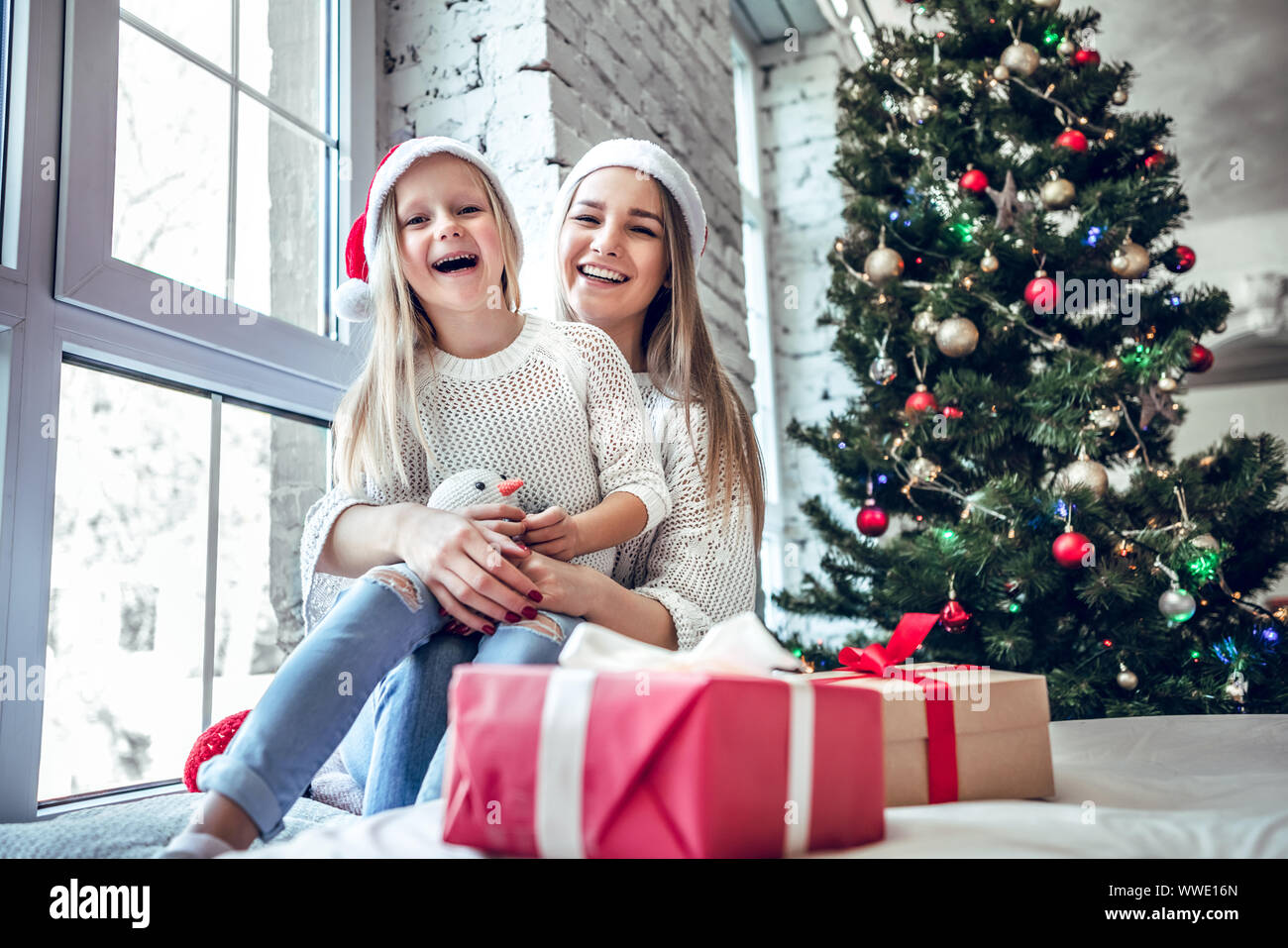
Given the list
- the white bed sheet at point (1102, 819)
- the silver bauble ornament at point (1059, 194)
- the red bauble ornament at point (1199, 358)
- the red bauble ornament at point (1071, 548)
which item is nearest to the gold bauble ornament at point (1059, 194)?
the silver bauble ornament at point (1059, 194)

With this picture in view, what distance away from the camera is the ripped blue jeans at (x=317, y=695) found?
2.39 feet

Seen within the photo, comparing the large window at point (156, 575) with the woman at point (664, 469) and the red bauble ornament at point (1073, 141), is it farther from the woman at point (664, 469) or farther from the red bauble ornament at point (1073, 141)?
Answer: the red bauble ornament at point (1073, 141)

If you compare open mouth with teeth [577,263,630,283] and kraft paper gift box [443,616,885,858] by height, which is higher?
open mouth with teeth [577,263,630,283]

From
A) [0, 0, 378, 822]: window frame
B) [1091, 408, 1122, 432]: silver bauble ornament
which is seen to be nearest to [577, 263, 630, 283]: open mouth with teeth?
[0, 0, 378, 822]: window frame

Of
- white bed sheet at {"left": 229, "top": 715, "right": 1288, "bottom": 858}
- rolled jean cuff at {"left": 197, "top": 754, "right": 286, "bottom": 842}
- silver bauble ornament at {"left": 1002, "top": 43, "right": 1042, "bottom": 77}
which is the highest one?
silver bauble ornament at {"left": 1002, "top": 43, "right": 1042, "bottom": 77}

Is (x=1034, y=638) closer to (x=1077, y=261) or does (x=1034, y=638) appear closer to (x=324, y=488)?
(x=1077, y=261)

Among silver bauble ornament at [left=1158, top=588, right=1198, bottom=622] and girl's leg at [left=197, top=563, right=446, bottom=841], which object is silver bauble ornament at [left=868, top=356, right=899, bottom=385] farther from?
girl's leg at [left=197, top=563, right=446, bottom=841]

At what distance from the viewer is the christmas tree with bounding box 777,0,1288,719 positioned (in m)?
1.90

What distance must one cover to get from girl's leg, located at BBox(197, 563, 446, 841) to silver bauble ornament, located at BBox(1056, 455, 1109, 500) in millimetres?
1540

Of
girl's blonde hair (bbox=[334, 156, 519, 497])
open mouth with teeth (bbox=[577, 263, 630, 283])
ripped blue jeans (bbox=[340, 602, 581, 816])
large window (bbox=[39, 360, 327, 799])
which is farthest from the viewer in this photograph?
open mouth with teeth (bbox=[577, 263, 630, 283])

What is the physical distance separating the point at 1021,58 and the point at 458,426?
1.82 metres
